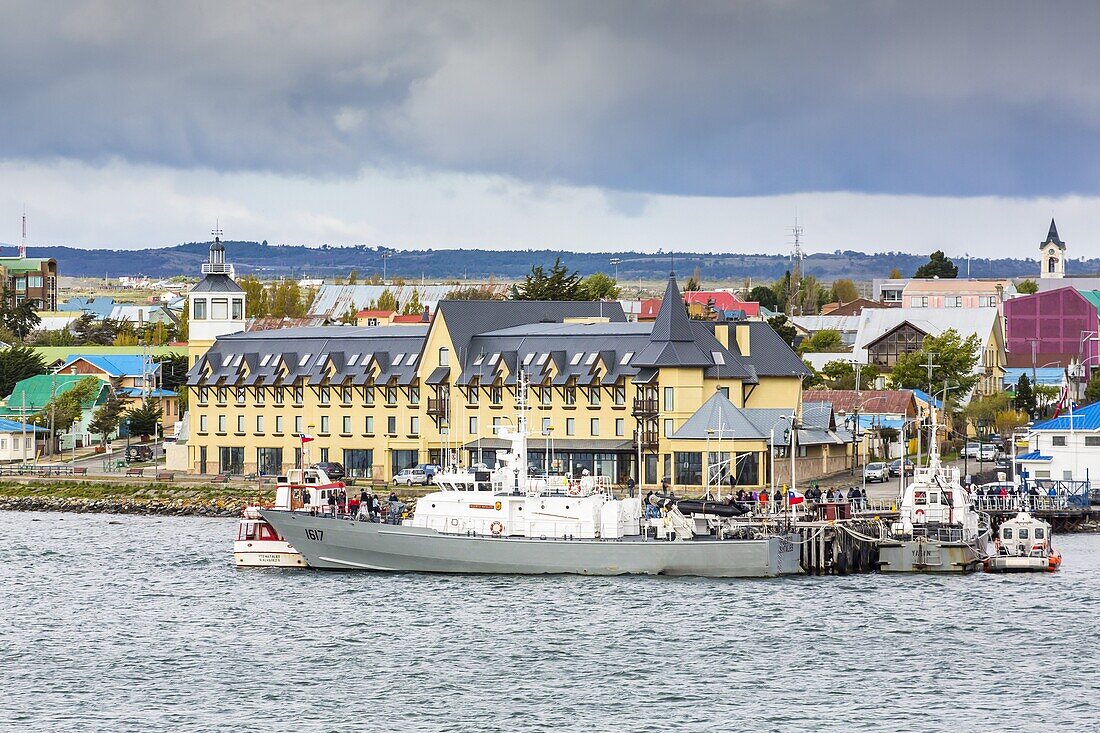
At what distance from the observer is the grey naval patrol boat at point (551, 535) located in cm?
7388

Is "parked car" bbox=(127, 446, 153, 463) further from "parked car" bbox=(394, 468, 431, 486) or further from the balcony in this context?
the balcony

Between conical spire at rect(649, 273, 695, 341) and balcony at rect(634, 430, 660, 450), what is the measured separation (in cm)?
495

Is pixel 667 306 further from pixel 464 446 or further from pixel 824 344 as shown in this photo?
pixel 824 344

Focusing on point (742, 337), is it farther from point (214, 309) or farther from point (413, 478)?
point (214, 309)

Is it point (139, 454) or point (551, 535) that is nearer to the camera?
point (551, 535)

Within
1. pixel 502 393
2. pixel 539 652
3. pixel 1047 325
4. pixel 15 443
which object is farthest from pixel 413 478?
pixel 1047 325

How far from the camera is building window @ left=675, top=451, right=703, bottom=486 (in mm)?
100375

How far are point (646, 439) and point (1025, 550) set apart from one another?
29384 millimetres

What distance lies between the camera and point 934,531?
7862cm

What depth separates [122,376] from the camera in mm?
156625

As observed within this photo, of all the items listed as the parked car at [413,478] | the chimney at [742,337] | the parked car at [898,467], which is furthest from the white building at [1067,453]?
the parked car at [413,478]

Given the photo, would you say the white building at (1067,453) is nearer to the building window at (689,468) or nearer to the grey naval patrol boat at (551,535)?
the building window at (689,468)

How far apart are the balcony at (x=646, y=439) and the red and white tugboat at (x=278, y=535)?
26560mm

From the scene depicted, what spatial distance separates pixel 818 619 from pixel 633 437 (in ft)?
131
